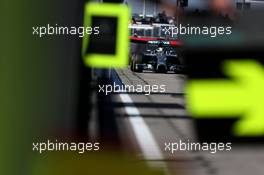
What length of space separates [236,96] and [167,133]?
23cm

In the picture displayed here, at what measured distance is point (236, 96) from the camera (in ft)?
28.1

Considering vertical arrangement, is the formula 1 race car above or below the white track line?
above

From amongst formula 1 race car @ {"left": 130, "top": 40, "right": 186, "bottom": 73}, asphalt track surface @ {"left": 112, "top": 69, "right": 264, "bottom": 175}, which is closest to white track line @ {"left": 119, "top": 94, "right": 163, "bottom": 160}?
asphalt track surface @ {"left": 112, "top": 69, "right": 264, "bottom": 175}

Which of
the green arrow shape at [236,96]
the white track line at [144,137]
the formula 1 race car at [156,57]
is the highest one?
the formula 1 race car at [156,57]

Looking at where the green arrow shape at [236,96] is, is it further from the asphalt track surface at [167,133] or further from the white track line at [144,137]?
the white track line at [144,137]

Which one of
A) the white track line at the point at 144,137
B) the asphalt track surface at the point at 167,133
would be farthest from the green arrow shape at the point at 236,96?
the white track line at the point at 144,137

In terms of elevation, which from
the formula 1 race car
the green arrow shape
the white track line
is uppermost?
the formula 1 race car

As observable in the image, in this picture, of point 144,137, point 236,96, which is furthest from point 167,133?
point 236,96

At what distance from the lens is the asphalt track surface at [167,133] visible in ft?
28.2

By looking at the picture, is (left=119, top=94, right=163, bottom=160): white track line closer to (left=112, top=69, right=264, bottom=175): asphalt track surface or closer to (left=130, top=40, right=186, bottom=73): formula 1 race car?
(left=112, top=69, right=264, bottom=175): asphalt track surface

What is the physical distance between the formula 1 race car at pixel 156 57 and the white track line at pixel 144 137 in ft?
0.45

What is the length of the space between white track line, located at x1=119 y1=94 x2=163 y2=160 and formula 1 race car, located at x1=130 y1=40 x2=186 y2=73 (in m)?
0.14

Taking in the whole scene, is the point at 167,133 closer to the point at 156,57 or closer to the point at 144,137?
the point at 144,137

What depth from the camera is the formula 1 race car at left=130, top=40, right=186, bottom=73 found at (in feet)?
28.3
